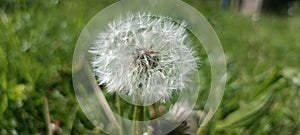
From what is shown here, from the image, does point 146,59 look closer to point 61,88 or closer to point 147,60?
point 147,60

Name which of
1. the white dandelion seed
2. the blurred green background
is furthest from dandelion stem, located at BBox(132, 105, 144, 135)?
the blurred green background

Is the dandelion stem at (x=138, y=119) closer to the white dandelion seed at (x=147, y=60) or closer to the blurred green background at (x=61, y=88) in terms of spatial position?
the white dandelion seed at (x=147, y=60)

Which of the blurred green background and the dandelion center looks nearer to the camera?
the dandelion center

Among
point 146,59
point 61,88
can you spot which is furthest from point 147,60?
point 61,88

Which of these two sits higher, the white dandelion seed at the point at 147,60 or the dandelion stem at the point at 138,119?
the white dandelion seed at the point at 147,60

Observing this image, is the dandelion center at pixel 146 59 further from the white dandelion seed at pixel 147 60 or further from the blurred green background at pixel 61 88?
the blurred green background at pixel 61 88

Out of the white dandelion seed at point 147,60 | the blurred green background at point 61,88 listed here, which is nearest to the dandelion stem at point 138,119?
the white dandelion seed at point 147,60

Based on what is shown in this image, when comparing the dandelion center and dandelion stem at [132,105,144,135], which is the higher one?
the dandelion center

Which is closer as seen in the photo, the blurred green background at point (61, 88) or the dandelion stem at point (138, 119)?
the dandelion stem at point (138, 119)

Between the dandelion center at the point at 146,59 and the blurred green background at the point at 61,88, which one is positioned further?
the blurred green background at the point at 61,88

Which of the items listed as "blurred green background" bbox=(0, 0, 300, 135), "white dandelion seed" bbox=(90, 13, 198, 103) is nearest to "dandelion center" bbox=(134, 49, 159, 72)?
"white dandelion seed" bbox=(90, 13, 198, 103)

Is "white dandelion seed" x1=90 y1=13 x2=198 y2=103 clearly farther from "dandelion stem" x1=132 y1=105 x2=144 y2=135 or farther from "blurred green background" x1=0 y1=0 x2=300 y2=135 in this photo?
"blurred green background" x1=0 y1=0 x2=300 y2=135
